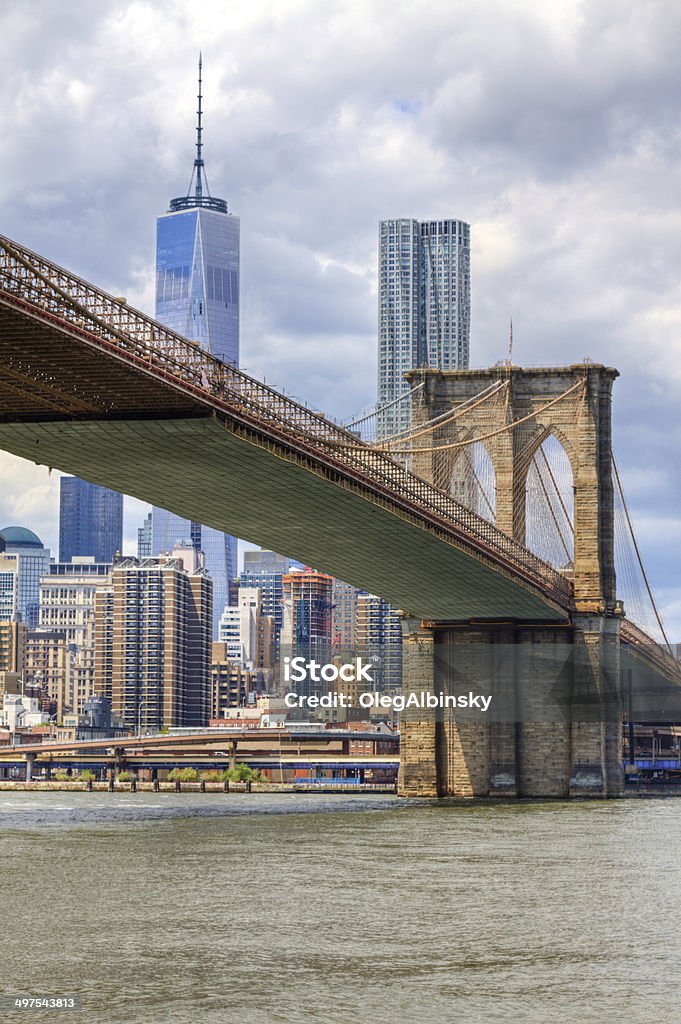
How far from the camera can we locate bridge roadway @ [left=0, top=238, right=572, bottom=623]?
34969 mm

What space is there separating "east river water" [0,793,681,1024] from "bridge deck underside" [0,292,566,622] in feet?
28.3

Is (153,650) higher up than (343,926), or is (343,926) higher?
(153,650)

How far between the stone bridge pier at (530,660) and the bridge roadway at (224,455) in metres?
1.44

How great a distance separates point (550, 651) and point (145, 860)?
31705 mm

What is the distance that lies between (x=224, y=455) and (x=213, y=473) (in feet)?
8.60

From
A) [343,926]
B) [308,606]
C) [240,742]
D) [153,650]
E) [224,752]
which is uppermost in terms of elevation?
[308,606]

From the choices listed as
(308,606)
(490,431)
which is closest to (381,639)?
(308,606)

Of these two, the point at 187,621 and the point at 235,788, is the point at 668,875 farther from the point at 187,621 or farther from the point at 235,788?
the point at 187,621

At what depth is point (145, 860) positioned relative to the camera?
114 feet

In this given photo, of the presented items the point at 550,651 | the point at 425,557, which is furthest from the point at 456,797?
the point at 425,557

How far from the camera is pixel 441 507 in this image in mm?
55438

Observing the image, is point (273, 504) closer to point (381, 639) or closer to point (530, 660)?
point (530, 660)

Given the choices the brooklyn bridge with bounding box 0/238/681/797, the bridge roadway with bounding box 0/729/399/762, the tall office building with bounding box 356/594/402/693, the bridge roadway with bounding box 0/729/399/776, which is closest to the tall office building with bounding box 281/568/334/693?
the tall office building with bounding box 356/594/402/693

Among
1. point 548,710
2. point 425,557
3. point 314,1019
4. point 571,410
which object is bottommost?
point 314,1019
